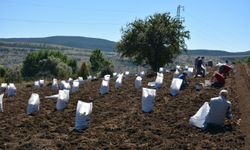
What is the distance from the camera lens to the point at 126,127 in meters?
15.4

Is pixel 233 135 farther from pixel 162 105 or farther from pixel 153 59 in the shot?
pixel 153 59

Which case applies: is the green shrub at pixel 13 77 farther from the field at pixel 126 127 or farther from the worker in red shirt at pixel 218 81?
the field at pixel 126 127

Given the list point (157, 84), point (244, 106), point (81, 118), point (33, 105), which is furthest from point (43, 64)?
point (81, 118)

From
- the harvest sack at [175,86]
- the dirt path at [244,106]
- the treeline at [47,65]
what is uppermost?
the harvest sack at [175,86]

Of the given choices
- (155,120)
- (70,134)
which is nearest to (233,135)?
(155,120)

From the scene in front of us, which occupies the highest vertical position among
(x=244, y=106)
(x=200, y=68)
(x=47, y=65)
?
(x=200, y=68)


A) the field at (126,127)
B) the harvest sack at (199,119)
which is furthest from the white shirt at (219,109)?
the harvest sack at (199,119)

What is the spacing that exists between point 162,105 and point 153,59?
41445mm

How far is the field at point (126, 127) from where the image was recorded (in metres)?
13.2

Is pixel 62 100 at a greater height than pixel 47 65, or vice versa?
pixel 62 100

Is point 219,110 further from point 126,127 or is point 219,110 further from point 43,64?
point 43,64

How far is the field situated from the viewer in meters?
13.2

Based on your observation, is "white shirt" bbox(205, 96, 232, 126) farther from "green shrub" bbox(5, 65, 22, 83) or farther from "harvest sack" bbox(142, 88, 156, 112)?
"green shrub" bbox(5, 65, 22, 83)

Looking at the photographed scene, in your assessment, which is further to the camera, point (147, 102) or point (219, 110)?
point (147, 102)
